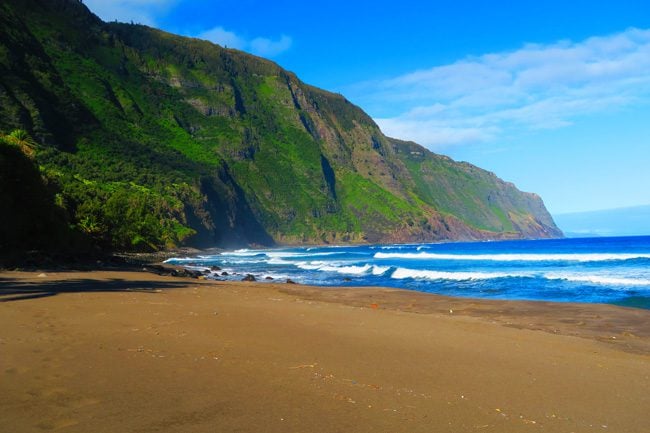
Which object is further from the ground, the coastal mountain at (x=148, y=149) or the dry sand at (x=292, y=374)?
the coastal mountain at (x=148, y=149)

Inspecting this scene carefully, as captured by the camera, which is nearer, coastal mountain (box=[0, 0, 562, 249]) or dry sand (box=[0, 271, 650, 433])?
dry sand (box=[0, 271, 650, 433])

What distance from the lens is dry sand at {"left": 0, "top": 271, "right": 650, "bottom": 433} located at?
15.6 ft

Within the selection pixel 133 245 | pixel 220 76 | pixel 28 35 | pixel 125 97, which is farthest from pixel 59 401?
pixel 220 76

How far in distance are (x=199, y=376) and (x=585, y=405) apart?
489 centimetres

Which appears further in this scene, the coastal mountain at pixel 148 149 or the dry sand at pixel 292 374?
the coastal mountain at pixel 148 149

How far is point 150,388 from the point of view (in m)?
5.33

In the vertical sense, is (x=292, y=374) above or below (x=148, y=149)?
below

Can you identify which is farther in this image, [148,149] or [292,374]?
[148,149]

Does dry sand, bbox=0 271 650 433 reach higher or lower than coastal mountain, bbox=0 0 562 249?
lower

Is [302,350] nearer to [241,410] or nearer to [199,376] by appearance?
[199,376]

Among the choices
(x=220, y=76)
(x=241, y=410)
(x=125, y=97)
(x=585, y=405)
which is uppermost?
(x=220, y=76)

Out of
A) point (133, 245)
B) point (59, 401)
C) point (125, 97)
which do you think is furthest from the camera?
point (125, 97)

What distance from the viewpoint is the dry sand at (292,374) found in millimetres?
4754

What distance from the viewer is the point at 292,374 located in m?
6.41
